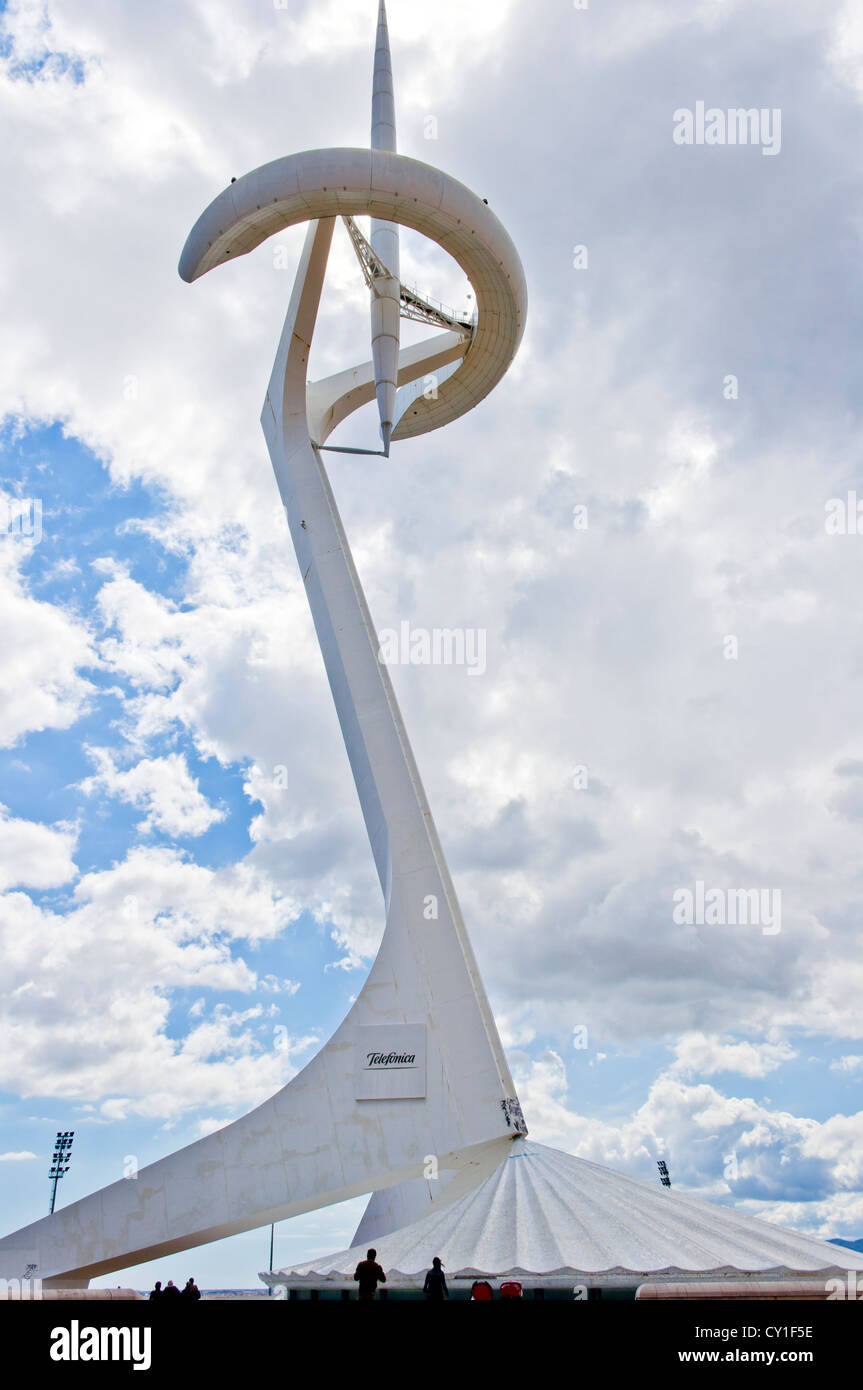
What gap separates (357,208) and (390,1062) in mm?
18591

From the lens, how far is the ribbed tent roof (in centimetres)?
1309

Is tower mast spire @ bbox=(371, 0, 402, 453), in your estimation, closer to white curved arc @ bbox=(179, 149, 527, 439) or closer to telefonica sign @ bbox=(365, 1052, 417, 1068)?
white curved arc @ bbox=(179, 149, 527, 439)

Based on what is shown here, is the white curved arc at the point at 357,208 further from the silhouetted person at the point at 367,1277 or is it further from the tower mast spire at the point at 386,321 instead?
the silhouetted person at the point at 367,1277

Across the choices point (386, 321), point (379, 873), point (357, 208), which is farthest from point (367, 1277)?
point (357, 208)

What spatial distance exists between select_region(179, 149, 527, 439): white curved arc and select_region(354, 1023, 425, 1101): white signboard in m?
17.5

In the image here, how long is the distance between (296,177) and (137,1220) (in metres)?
21.6

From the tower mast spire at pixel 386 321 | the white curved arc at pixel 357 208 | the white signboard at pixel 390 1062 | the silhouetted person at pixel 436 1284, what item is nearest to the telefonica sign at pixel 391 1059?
the white signboard at pixel 390 1062

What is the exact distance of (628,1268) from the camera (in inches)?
499

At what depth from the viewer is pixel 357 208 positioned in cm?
2323

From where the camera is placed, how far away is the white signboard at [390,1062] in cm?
1931

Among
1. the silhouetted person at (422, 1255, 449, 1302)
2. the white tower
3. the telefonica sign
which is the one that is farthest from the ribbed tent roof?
the telefonica sign
